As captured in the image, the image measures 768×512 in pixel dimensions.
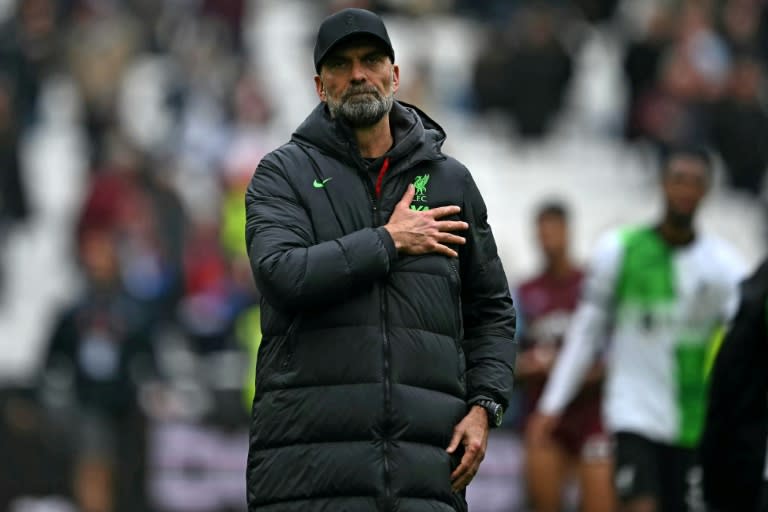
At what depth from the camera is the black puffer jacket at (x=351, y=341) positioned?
21.1 feet

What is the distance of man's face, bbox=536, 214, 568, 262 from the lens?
1252 centimetres

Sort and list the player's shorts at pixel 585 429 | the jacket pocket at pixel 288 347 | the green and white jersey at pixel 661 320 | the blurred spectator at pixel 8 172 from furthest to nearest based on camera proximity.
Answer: the blurred spectator at pixel 8 172
the player's shorts at pixel 585 429
the green and white jersey at pixel 661 320
the jacket pocket at pixel 288 347

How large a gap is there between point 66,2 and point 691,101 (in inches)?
287

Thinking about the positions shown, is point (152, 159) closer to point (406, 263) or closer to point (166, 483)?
point (166, 483)

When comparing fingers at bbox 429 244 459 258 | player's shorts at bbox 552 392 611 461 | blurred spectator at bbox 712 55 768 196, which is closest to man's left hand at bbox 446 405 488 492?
fingers at bbox 429 244 459 258

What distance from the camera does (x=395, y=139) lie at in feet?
22.4

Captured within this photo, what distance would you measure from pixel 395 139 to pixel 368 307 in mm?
624

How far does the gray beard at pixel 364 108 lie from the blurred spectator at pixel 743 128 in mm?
17322

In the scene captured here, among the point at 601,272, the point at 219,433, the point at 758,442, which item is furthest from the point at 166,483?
the point at 758,442

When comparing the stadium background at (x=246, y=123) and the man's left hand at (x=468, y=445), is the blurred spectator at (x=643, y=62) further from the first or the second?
the man's left hand at (x=468, y=445)

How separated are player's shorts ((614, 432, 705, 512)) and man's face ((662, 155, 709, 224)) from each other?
3.67 feet

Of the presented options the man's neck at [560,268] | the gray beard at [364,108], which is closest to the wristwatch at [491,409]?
the gray beard at [364,108]

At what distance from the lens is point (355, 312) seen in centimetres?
653

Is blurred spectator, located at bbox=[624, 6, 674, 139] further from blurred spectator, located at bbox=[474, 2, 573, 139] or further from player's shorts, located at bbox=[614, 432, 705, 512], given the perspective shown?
player's shorts, located at bbox=[614, 432, 705, 512]
